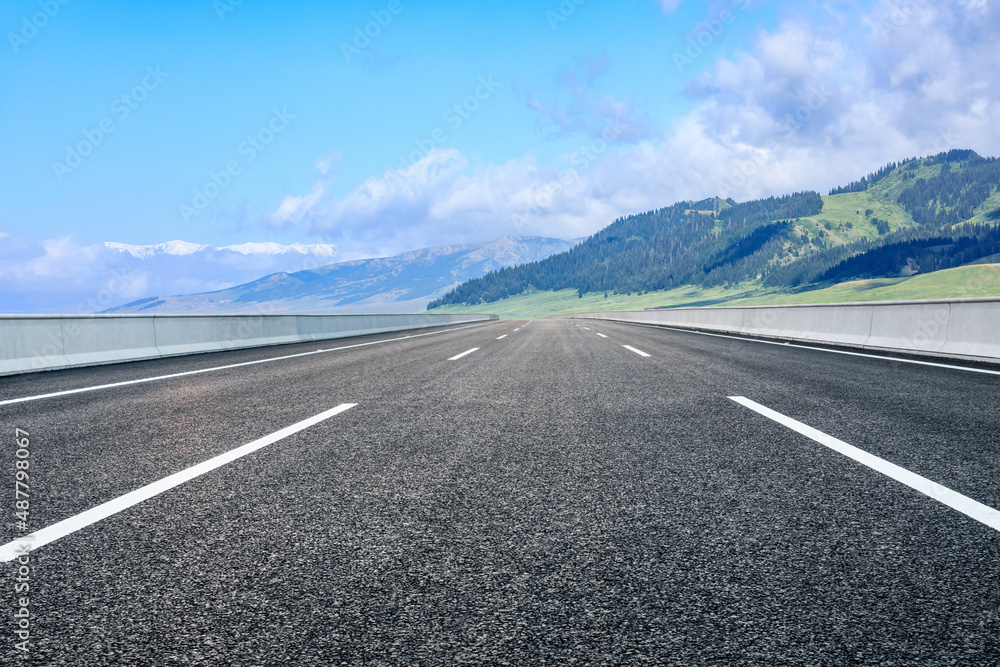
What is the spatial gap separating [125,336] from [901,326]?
49.4 feet

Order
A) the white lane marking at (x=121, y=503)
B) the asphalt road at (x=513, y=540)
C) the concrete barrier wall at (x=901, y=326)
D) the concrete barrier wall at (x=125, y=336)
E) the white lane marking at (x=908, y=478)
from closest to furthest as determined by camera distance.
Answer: the asphalt road at (x=513, y=540) → the white lane marking at (x=121, y=503) → the white lane marking at (x=908, y=478) → the concrete barrier wall at (x=901, y=326) → the concrete barrier wall at (x=125, y=336)

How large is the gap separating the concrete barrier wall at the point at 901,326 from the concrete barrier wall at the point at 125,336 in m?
14.5

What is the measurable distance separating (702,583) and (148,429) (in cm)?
476

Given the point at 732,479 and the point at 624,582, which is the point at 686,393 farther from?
the point at 624,582

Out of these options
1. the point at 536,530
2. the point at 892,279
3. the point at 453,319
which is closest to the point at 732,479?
the point at 536,530

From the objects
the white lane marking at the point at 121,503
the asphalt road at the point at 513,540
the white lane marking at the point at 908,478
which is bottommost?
the white lane marking at the point at 908,478

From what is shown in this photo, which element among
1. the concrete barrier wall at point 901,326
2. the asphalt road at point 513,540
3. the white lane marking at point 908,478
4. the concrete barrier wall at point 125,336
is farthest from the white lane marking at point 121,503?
the concrete barrier wall at point 901,326

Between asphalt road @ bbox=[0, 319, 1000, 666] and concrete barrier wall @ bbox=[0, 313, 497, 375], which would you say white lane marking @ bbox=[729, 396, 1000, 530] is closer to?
asphalt road @ bbox=[0, 319, 1000, 666]

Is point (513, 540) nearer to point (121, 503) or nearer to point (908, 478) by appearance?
point (121, 503)

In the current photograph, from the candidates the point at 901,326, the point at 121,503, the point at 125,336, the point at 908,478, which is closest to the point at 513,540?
the point at 121,503

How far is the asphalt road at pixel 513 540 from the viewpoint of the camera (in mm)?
1873

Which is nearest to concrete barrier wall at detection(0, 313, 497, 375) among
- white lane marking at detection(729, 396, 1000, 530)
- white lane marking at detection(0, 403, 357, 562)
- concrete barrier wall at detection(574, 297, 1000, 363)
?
white lane marking at detection(0, 403, 357, 562)

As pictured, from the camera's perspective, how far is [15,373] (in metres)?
9.90

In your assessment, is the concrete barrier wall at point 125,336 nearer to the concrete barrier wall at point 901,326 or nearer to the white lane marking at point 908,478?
the white lane marking at point 908,478
